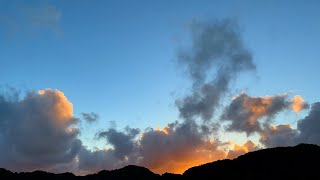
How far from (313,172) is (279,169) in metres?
20.8

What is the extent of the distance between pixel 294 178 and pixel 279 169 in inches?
642

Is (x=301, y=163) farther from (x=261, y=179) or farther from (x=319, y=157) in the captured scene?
(x=261, y=179)

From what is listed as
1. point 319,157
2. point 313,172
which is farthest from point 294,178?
point 319,157

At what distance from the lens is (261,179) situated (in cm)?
19300

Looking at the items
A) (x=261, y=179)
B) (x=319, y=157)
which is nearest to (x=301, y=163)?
(x=319, y=157)

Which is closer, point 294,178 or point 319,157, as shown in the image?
point 294,178

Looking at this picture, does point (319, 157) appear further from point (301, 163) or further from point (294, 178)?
point (294, 178)

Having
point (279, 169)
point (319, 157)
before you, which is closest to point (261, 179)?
point (279, 169)

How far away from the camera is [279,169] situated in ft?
655

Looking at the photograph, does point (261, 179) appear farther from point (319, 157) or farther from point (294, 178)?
point (319, 157)

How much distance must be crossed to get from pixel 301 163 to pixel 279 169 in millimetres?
11759

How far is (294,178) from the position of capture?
183500mm

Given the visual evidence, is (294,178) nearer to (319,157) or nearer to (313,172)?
Answer: (313,172)

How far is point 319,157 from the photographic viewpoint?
7830 inches
